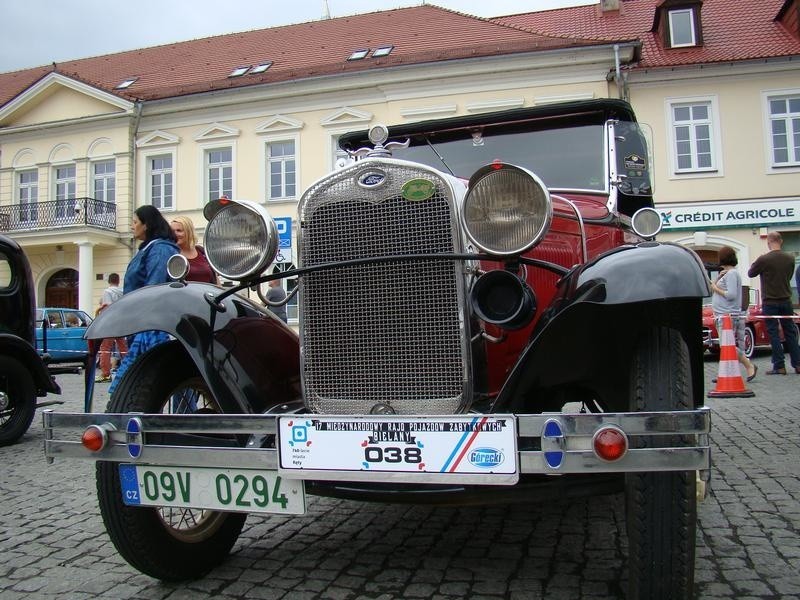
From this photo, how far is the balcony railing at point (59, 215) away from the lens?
2136cm

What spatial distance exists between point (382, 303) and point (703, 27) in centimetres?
2068

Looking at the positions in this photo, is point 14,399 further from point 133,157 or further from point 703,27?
point 703,27

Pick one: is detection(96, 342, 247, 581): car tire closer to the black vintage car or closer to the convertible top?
the convertible top

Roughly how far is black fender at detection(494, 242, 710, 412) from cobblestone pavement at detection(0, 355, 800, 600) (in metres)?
0.73

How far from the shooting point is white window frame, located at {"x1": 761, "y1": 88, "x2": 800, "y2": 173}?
683 inches

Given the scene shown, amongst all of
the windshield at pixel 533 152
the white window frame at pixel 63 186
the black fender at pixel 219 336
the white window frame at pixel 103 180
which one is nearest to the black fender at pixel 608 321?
the black fender at pixel 219 336

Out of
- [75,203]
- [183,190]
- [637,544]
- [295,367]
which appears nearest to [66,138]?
[75,203]

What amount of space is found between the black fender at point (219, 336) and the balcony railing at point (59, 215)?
66.2 ft

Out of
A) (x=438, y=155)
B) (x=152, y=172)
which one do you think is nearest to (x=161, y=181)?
(x=152, y=172)

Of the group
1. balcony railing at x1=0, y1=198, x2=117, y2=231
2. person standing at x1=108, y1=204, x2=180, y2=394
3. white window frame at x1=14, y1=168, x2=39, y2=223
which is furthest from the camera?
white window frame at x1=14, y1=168, x2=39, y2=223

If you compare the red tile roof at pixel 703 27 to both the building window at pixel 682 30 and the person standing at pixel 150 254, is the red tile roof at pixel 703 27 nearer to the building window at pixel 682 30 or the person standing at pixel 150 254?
the building window at pixel 682 30

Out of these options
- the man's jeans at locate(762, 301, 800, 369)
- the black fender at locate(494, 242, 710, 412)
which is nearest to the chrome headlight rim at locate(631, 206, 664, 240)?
the black fender at locate(494, 242, 710, 412)

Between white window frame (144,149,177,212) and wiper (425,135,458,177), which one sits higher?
white window frame (144,149,177,212)

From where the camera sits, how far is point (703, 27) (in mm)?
19672
